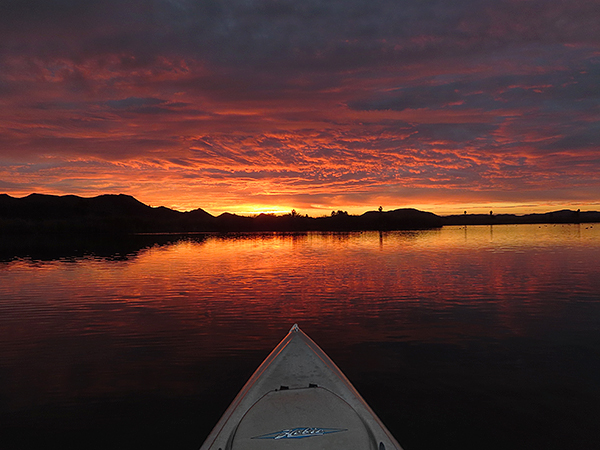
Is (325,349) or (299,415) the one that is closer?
(299,415)

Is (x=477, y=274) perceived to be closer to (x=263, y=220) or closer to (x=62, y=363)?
(x=62, y=363)

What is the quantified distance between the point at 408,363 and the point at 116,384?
800 centimetres

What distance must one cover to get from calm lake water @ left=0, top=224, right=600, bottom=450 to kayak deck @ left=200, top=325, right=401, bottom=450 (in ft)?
5.05

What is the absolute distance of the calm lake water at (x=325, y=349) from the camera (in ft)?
24.9

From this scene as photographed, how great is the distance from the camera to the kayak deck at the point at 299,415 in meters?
5.47

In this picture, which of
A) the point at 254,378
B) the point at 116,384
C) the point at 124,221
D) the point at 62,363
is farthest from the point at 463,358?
the point at 124,221

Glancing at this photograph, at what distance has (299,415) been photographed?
20.1 ft

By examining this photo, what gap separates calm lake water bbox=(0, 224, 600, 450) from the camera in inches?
299

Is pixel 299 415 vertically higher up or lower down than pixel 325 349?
higher up

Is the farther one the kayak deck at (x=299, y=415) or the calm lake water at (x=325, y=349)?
the calm lake water at (x=325, y=349)

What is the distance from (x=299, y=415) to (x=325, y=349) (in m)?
6.05

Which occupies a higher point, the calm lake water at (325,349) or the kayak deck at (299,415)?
the kayak deck at (299,415)

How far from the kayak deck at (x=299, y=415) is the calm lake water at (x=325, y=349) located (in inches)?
60.6

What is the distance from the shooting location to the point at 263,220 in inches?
7328
